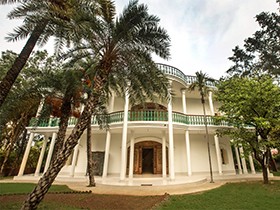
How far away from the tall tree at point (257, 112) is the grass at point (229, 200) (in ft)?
8.58

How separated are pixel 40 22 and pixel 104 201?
7.20m

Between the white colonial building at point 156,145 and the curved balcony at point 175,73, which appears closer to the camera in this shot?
the white colonial building at point 156,145

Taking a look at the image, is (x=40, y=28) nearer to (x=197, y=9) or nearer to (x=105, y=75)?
(x=105, y=75)

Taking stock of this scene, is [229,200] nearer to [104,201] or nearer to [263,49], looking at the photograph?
[104,201]

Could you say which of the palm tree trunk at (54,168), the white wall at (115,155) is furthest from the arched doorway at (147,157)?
the palm tree trunk at (54,168)

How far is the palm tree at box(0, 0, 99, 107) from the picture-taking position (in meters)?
5.99

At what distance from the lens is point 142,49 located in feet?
25.5

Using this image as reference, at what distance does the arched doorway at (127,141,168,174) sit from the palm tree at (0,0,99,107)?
11.2 m

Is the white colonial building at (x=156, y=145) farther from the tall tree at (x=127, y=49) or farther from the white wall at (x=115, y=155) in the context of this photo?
the tall tree at (x=127, y=49)

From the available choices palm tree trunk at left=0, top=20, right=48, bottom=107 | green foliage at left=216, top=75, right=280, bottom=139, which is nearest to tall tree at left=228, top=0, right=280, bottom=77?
green foliage at left=216, top=75, right=280, bottom=139

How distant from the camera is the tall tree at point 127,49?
6.81 meters

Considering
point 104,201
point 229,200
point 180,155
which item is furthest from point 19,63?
point 180,155

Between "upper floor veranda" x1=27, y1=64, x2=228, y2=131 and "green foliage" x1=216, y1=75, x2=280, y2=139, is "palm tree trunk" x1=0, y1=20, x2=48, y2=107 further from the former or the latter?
"green foliage" x1=216, y1=75, x2=280, y2=139

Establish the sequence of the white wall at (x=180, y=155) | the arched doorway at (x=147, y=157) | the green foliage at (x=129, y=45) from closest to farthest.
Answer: the green foliage at (x=129, y=45)
the arched doorway at (x=147, y=157)
the white wall at (x=180, y=155)
